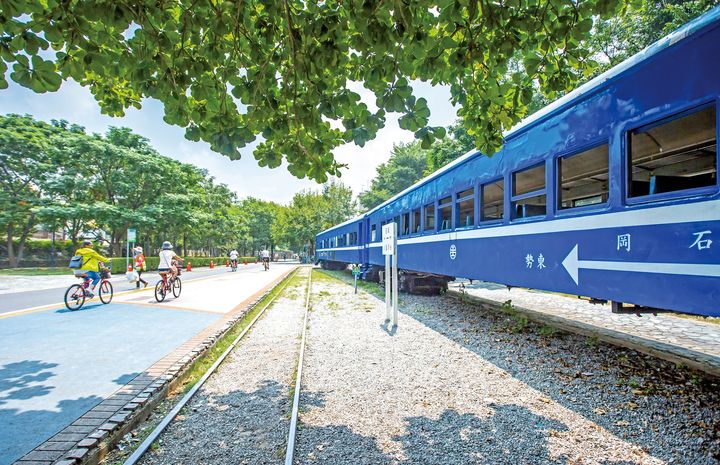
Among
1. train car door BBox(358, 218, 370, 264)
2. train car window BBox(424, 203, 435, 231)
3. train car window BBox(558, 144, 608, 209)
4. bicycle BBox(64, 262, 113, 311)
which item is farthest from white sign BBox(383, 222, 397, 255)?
train car door BBox(358, 218, 370, 264)

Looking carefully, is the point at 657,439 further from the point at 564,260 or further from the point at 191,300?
the point at 191,300

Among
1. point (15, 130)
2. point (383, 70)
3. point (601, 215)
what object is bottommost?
point (601, 215)

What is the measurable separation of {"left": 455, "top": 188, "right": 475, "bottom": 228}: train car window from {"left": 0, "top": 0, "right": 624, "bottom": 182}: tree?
2.95 metres

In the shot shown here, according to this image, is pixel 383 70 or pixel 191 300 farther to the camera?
pixel 191 300

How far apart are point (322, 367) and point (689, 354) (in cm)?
482

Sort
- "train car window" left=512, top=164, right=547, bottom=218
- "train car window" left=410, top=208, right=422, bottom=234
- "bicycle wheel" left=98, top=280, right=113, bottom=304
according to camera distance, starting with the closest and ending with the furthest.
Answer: "train car window" left=512, top=164, right=547, bottom=218, "bicycle wheel" left=98, top=280, right=113, bottom=304, "train car window" left=410, top=208, right=422, bottom=234

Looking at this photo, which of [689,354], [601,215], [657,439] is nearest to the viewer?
[657,439]

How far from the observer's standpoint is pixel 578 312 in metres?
8.22

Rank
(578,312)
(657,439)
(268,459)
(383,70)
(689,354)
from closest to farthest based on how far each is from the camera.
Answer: (268,459)
(657,439)
(383,70)
(689,354)
(578,312)

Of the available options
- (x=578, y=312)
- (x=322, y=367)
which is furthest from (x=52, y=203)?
(x=578, y=312)

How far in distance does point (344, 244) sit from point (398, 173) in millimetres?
20395

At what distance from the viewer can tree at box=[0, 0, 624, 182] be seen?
2941 mm

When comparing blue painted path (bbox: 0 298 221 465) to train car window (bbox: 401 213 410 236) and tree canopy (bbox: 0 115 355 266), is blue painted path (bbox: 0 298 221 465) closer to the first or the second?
train car window (bbox: 401 213 410 236)

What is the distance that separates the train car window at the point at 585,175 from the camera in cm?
457
